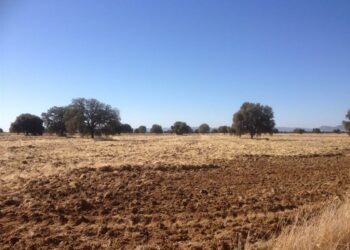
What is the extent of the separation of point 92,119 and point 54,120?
76.4ft

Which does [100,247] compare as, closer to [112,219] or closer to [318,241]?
[112,219]

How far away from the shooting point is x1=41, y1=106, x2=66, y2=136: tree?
3878 inches

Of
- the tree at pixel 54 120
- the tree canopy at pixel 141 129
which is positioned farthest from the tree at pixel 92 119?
the tree canopy at pixel 141 129

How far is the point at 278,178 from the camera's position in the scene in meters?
18.3

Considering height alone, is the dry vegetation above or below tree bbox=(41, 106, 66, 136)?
below

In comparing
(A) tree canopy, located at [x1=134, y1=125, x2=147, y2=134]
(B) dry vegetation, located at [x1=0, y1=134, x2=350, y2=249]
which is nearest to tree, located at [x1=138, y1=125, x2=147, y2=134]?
(A) tree canopy, located at [x1=134, y1=125, x2=147, y2=134]

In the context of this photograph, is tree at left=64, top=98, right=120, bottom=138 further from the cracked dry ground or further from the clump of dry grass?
the clump of dry grass

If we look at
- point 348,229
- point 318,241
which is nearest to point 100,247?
point 318,241

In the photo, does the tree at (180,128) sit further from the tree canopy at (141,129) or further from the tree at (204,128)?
the tree canopy at (141,129)

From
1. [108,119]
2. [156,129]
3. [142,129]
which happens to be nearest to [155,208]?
[108,119]

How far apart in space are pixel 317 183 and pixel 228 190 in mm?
4708

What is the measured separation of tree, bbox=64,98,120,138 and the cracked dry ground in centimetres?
6145

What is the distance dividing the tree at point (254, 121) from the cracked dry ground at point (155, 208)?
6490cm

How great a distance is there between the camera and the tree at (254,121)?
273 ft
